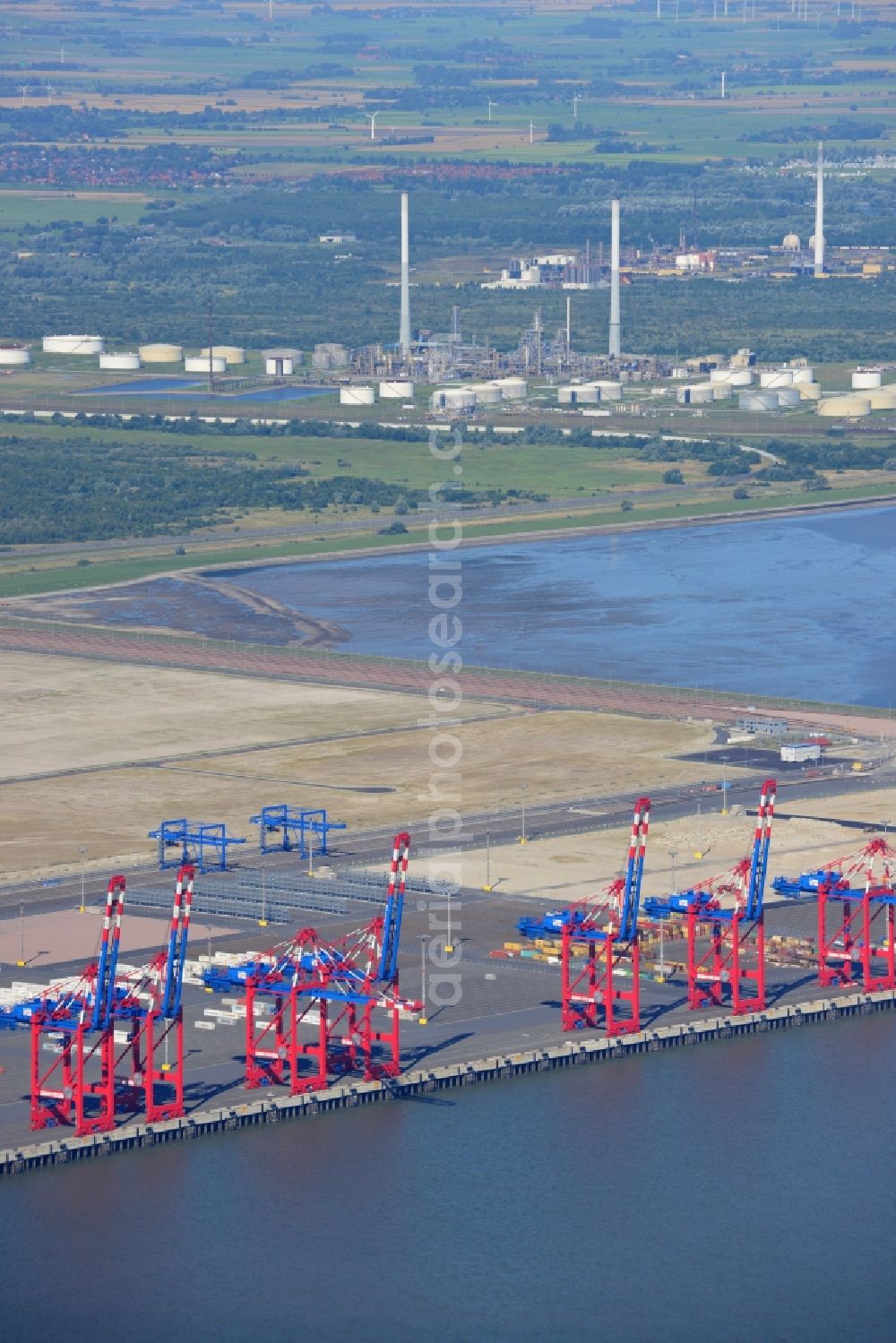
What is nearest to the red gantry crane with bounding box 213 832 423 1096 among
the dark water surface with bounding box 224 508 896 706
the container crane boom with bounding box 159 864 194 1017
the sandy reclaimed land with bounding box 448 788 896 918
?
the container crane boom with bounding box 159 864 194 1017

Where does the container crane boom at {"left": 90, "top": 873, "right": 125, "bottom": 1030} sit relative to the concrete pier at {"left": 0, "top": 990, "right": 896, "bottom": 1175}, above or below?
above

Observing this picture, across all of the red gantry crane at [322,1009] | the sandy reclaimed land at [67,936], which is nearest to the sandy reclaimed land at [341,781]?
the sandy reclaimed land at [67,936]

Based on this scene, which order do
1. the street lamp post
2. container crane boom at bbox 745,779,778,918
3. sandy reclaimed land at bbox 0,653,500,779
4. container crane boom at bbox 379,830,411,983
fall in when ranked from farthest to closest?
sandy reclaimed land at bbox 0,653,500,779
the street lamp post
container crane boom at bbox 745,779,778,918
container crane boom at bbox 379,830,411,983

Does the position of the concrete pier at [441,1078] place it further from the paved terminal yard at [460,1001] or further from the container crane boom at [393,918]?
the container crane boom at [393,918]

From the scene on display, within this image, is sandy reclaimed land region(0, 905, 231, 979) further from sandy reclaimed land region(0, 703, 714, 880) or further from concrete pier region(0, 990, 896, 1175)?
concrete pier region(0, 990, 896, 1175)

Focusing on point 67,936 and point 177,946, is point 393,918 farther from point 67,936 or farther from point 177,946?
point 67,936

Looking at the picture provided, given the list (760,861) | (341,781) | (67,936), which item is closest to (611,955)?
(760,861)
